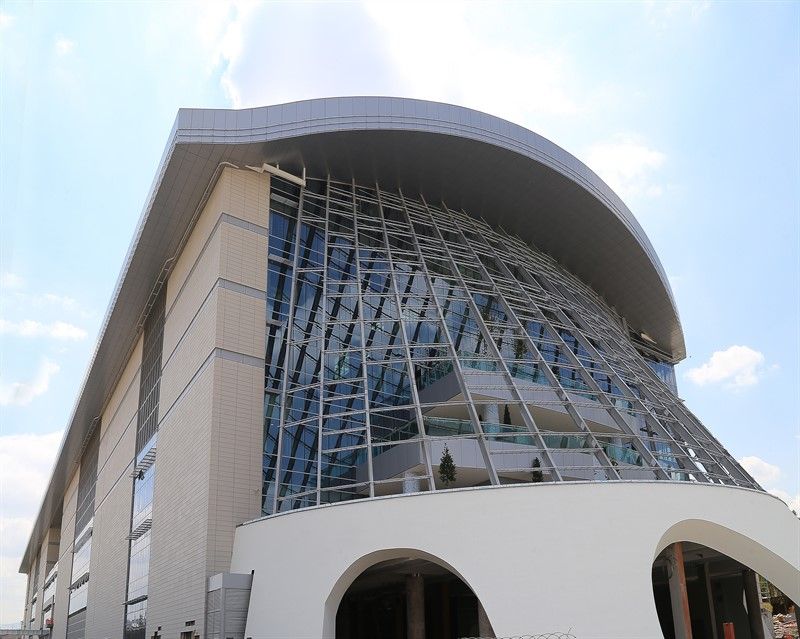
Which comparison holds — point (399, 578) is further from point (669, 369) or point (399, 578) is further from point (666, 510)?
point (669, 369)

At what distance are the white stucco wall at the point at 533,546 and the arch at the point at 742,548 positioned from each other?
0.04 meters

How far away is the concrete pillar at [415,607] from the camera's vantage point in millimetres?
25172

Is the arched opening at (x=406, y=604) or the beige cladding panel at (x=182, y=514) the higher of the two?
the beige cladding panel at (x=182, y=514)

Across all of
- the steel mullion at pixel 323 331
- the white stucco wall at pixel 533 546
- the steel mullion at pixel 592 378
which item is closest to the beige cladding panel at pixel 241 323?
the steel mullion at pixel 323 331

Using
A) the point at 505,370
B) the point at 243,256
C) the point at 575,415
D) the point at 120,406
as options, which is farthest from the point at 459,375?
the point at 120,406

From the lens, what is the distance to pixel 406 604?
30.8 meters

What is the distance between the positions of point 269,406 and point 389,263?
8.37 m

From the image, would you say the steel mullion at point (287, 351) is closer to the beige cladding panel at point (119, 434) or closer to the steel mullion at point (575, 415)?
the steel mullion at point (575, 415)

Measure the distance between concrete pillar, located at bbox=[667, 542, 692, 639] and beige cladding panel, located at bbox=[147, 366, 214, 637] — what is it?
1397 cm

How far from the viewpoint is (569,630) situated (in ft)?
58.0

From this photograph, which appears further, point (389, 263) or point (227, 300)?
point (389, 263)

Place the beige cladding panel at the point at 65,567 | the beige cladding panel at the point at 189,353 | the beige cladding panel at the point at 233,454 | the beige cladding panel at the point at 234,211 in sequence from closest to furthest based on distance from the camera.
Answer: the beige cladding panel at the point at 233,454
the beige cladding panel at the point at 189,353
the beige cladding panel at the point at 234,211
the beige cladding panel at the point at 65,567

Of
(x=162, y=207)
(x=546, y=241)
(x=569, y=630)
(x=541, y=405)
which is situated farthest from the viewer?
(x=546, y=241)

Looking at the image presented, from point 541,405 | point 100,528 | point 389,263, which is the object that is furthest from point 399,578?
point 100,528
